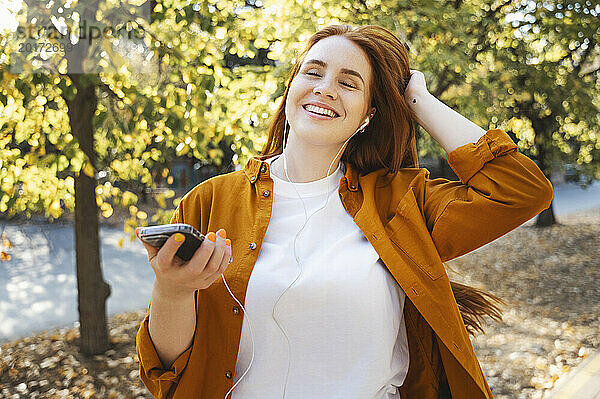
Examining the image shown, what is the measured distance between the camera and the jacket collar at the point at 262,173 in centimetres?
185

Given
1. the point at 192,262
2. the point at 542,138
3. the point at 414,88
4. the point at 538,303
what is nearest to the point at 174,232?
the point at 192,262

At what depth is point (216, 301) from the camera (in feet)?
5.55

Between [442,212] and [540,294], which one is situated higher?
[442,212]

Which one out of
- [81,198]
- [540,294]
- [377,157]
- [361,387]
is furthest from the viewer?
[540,294]

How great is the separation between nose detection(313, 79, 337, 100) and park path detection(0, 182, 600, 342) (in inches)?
137

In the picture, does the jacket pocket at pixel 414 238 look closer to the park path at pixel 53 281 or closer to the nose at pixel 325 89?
the nose at pixel 325 89

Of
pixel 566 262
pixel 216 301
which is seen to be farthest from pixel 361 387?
pixel 566 262

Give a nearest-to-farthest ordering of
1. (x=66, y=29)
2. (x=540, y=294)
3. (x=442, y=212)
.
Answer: (x=442, y=212), (x=66, y=29), (x=540, y=294)

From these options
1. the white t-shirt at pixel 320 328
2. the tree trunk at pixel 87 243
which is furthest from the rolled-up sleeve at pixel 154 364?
the tree trunk at pixel 87 243

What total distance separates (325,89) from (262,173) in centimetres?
34

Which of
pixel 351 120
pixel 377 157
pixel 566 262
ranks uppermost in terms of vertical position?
pixel 351 120

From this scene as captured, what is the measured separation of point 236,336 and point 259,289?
151 mm

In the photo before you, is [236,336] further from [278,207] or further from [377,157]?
[377,157]

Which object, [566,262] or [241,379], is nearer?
[241,379]
